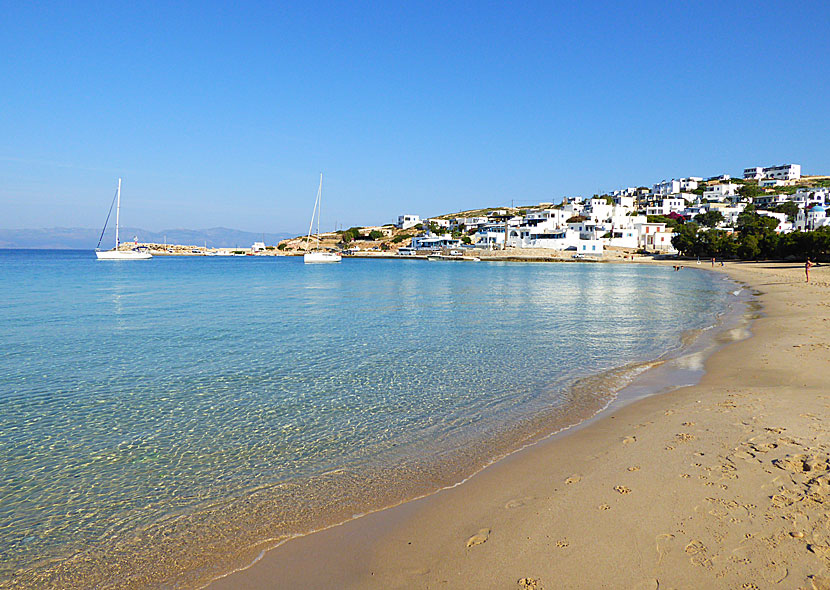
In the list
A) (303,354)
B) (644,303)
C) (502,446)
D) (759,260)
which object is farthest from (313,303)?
(759,260)

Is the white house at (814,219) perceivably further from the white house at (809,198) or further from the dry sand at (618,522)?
the dry sand at (618,522)

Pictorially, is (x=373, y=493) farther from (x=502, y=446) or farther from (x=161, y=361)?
(x=161, y=361)

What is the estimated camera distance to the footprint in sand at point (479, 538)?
5.25 meters

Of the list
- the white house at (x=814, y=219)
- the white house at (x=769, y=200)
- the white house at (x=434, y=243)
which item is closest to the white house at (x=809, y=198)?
the white house at (x=769, y=200)

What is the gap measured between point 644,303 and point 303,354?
2379 cm

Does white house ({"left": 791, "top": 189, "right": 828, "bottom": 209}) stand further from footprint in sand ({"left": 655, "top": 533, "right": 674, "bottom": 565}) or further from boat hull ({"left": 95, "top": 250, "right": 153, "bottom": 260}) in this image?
footprint in sand ({"left": 655, "top": 533, "right": 674, "bottom": 565})

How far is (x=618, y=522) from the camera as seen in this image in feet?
17.9

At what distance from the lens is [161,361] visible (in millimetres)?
14836

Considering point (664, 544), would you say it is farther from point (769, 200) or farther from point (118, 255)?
point (769, 200)

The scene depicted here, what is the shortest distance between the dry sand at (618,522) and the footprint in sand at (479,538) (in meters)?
0.01

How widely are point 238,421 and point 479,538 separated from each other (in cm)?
568

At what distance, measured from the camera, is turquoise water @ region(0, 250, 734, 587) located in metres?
5.73

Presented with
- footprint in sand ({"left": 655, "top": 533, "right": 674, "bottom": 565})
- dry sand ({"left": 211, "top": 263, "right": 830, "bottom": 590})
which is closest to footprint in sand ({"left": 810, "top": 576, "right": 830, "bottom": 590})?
dry sand ({"left": 211, "top": 263, "right": 830, "bottom": 590})

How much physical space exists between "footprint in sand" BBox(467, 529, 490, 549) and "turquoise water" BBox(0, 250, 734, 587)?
1332 mm
